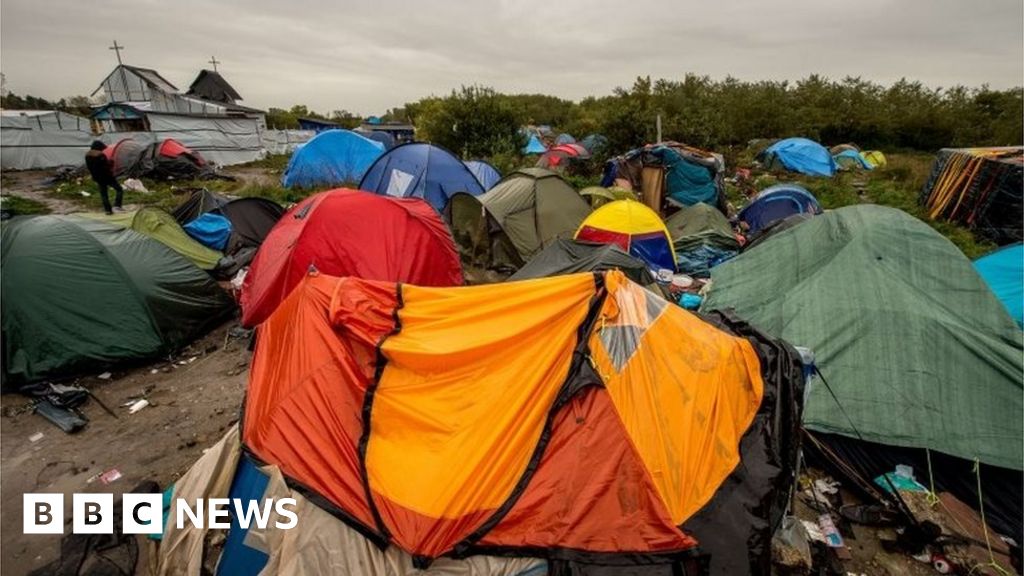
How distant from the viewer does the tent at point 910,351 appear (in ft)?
12.6

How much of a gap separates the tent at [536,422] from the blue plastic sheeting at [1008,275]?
4325mm

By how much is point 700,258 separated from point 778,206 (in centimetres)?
326

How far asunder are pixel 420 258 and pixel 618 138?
13684mm

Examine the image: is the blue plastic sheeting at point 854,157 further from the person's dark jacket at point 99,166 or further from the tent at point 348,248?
the person's dark jacket at point 99,166

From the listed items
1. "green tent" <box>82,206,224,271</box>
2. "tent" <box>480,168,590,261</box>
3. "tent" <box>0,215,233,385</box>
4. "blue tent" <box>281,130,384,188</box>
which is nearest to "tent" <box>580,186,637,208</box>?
"tent" <box>480,168,590,261</box>

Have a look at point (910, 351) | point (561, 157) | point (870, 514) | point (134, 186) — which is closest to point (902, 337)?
point (910, 351)

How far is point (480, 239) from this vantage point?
8.79 metres

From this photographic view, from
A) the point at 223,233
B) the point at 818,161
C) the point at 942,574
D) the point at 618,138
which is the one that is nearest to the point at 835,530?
the point at 942,574

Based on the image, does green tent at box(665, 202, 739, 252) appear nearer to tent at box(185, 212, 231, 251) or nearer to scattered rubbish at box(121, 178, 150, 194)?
tent at box(185, 212, 231, 251)

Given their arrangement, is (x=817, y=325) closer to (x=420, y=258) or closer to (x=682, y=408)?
(x=682, y=408)

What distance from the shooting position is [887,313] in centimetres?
433

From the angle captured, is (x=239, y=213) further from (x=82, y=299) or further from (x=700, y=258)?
(x=700, y=258)

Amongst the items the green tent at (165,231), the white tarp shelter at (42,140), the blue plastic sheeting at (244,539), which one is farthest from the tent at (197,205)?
the white tarp shelter at (42,140)

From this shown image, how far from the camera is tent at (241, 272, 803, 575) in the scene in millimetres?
2713
